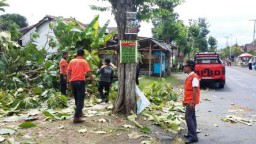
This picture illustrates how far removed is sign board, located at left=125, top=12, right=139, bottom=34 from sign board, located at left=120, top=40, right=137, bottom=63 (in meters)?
0.29

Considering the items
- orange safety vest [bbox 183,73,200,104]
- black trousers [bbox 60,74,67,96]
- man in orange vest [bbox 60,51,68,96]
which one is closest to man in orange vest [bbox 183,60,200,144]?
orange safety vest [bbox 183,73,200,104]

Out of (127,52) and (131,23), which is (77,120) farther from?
(131,23)

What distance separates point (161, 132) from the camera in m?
7.04

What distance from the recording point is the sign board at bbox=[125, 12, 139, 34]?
25.4 ft

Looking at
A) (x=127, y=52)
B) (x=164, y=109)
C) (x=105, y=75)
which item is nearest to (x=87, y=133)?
(x=127, y=52)

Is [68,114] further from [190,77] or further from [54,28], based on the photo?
[54,28]

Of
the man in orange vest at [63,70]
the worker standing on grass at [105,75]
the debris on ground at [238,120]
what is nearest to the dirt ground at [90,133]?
the debris on ground at [238,120]

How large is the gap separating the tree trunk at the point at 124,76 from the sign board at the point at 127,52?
0.43 ft

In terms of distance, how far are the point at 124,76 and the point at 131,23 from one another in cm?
140

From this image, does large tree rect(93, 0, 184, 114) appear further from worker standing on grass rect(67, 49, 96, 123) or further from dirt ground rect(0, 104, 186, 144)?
worker standing on grass rect(67, 49, 96, 123)

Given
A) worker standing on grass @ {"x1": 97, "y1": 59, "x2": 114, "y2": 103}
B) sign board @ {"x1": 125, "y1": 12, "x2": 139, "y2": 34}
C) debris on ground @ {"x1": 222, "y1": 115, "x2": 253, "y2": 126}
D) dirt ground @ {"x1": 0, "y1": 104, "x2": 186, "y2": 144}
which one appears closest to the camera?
dirt ground @ {"x1": 0, "y1": 104, "x2": 186, "y2": 144}

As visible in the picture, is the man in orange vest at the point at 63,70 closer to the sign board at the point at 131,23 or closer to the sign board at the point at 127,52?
the sign board at the point at 127,52

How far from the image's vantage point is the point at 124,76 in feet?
26.0

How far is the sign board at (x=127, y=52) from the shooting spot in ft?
25.7
